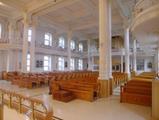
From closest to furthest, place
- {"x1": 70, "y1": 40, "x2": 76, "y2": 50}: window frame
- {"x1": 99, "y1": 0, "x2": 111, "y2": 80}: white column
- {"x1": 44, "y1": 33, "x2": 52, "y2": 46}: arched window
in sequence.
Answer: {"x1": 99, "y1": 0, "x2": 111, "y2": 80}: white column, {"x1": 44, "y1": 33, "x2": 52, "y2": 46}: arched window, {"x1": 70, "y1": 40, "x2": 76, "y2": 50}: window frame

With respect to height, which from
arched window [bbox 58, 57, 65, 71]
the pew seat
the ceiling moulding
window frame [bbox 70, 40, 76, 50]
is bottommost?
the pew seat

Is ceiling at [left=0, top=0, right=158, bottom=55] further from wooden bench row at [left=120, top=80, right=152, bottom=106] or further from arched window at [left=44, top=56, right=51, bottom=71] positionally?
wooden bench row at [left=120, top=80, right=152, bottom=106]

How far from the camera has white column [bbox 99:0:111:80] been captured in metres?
6.89

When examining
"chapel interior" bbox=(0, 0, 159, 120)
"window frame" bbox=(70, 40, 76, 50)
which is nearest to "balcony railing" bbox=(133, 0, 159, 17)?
"chapel interior" bbox=(0, 0, 159, 120)

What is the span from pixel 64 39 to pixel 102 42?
1473 cm

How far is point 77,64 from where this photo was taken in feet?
76.6

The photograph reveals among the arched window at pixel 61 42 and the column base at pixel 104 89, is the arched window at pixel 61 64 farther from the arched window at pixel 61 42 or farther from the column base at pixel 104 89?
the column base at pixel 104 89

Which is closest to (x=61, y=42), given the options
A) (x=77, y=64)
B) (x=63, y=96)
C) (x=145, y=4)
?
(x=77, y=64)

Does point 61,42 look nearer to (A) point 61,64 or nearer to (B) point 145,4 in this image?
(A) point 61,64

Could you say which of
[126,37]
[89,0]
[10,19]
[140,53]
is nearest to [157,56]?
[140,53]

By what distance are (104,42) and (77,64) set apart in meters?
16.5

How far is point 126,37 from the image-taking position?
13289mm

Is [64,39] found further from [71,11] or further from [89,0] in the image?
[89,0]

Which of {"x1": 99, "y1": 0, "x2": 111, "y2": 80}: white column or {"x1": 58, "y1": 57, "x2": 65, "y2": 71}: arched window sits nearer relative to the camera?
{"x1": 99, "y1": 0, "x2": 111, "y2": 80}: white column
